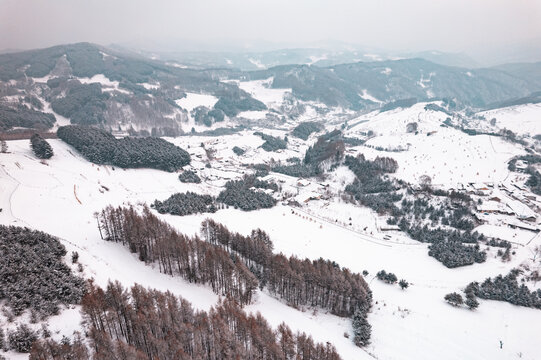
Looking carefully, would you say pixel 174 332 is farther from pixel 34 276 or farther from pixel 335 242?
pixel 335 242

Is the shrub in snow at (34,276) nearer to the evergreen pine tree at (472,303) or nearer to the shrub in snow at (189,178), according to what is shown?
the evergreen pine tree at (472,303)

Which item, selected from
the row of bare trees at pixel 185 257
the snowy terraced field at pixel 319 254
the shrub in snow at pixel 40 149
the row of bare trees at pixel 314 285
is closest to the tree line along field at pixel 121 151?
the snowy terraced field at pixel 319 254

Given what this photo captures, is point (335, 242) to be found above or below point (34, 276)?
below

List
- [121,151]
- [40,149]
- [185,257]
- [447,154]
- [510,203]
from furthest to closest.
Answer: [447,154] < [121,151] < [40,149] < [510,203] < [185,257]

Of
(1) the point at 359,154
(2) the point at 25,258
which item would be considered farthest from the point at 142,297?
(1) the point at 359,154

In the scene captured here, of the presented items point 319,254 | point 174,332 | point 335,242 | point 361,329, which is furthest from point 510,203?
point 174,332

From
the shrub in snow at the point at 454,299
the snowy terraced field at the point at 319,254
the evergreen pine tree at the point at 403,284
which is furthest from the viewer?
the evergreen pine tree at the point at 403,284

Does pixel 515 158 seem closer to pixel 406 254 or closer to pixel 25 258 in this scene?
pixel 406 254

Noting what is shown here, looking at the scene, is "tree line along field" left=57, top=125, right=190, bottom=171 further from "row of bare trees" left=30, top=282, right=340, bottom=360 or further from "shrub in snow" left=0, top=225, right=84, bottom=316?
"row of bare trees" left=30, top=282, right=340, bottom=360

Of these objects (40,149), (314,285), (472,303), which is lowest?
(472,303)
